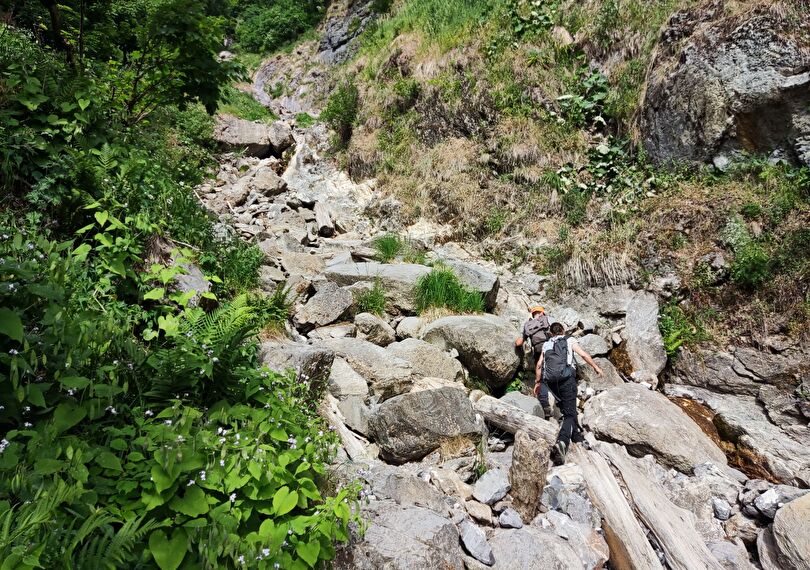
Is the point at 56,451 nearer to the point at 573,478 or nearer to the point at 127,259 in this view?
the point at 127,259

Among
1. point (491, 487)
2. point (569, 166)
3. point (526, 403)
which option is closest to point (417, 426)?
point (491, 487)

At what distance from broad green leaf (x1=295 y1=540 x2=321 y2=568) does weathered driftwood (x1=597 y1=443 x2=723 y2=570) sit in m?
3.34

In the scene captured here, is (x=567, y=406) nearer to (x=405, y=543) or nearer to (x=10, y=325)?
(x=405, y=543)

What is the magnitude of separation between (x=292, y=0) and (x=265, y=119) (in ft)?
58.1

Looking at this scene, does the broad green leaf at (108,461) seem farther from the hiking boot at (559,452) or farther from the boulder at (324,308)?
the boulder at (324,308)

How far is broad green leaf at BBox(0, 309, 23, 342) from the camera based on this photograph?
196 cm

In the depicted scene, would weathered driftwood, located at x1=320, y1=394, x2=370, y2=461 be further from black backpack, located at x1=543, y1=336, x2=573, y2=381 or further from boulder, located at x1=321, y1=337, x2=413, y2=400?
black backpack, located at x1=543, y1=336, x2=573, y2=381

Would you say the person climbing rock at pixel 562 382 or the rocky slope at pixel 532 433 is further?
A: the person climbing rock at pixel 562 382

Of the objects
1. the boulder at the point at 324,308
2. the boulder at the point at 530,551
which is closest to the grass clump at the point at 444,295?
the boulder at the point at 324,308

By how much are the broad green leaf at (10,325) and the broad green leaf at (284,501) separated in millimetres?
1405

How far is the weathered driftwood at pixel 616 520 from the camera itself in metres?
3.76

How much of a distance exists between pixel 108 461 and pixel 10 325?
762mm

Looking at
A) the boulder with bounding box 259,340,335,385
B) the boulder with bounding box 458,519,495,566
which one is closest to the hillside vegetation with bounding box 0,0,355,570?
the boulder with bounding box 259,340,335,385

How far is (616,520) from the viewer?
4.07 meters
